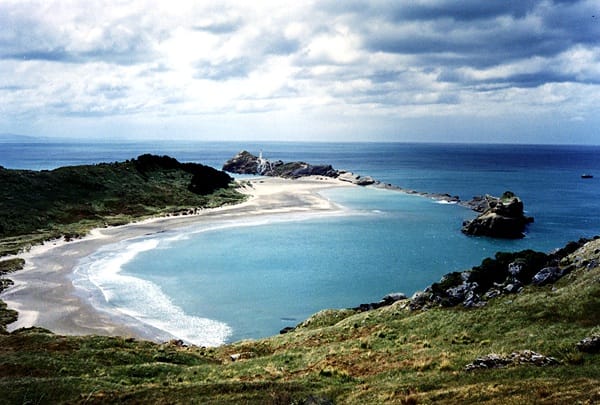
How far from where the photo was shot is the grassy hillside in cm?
9825

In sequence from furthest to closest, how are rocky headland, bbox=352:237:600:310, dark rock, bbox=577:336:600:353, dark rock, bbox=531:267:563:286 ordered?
rocky headland, bbox=352:237:600:310 < dark rock, bbox=531:267:563:286 < dark rock, bbox=577:336:600:353

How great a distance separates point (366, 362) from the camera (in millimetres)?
28438

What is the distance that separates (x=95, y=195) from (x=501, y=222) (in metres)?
104

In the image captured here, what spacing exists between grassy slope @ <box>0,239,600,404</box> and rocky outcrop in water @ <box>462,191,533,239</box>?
67.6 m

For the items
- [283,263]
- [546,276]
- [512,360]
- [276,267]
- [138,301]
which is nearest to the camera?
[512,360]

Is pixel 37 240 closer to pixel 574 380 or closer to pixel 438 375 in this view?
pixel 438 375

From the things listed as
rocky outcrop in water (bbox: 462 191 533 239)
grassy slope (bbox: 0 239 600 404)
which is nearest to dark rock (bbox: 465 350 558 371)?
grassy slope (bbox: 0 239 600 404)

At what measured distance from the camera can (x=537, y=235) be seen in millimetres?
101312

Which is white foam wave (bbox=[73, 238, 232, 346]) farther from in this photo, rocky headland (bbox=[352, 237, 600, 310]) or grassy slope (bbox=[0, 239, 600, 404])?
rocky headland (bbox=[352, 237, 600, 310])

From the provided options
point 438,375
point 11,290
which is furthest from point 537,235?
point 11,290

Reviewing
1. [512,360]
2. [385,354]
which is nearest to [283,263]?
[385,354]

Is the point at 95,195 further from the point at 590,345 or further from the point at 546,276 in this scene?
the point at 590,345

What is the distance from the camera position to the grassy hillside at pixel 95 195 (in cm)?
9825

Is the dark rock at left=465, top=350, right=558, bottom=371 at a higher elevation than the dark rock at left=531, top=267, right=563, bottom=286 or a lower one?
lower
